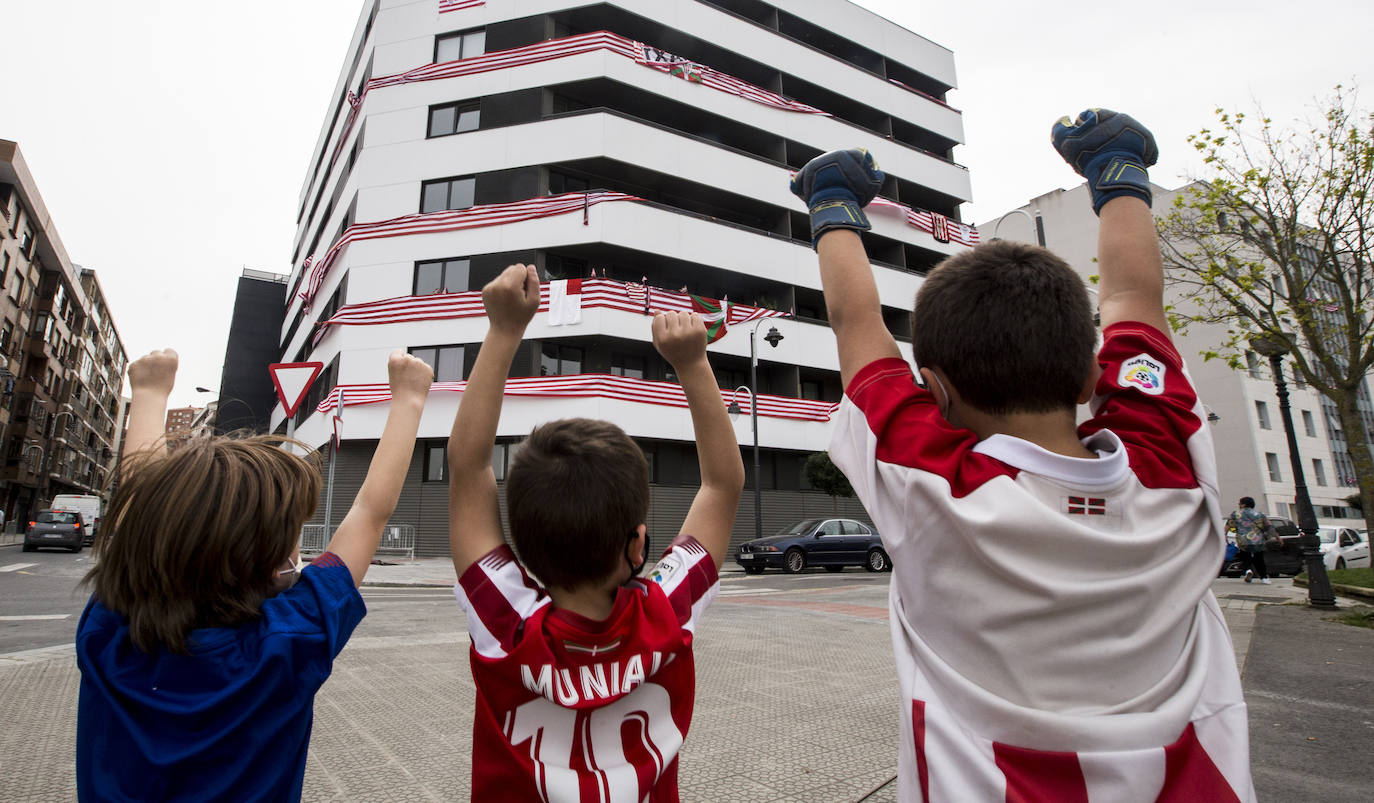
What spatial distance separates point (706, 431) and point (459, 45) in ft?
102

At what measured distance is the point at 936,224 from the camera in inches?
1296

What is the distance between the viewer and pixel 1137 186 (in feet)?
4.67

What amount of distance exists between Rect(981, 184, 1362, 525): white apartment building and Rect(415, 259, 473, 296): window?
88.4 ft

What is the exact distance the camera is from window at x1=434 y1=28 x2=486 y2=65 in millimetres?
27734

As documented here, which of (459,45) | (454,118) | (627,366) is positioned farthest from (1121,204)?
(459,45)

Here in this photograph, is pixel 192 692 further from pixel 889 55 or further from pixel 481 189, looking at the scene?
pixel 889 55

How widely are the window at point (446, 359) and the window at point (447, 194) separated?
18.0ft

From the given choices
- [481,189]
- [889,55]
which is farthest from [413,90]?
[889,55]

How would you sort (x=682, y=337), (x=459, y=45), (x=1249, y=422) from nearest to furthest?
(x=682, y=337) → (x=459, y=45) → (x=1249, y=422)

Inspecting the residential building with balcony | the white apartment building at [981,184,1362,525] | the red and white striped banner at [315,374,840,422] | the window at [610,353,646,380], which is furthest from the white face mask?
the residential building with balcony

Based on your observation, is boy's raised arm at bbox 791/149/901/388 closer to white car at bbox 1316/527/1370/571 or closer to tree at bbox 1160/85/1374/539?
tree at bbox 1160/85/1374/539

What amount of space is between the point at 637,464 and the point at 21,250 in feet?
182

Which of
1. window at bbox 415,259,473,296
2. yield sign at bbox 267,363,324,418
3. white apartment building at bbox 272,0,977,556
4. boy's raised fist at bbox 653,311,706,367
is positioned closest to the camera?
boy's raised fist at bbox 653,311,706,367

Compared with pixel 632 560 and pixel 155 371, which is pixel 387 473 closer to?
pixel 155 371
